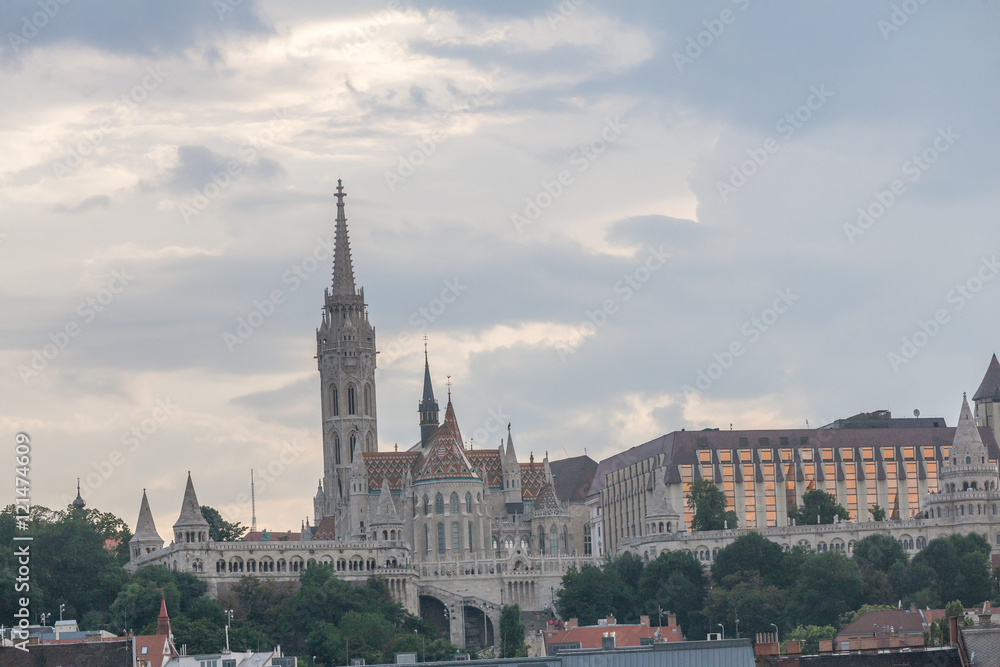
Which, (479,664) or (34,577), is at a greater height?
(34,577)

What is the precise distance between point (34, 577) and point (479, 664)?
104m

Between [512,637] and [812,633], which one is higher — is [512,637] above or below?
above

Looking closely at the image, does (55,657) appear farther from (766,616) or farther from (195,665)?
(766,616)

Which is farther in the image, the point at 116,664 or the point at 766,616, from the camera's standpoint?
the point at 766,616

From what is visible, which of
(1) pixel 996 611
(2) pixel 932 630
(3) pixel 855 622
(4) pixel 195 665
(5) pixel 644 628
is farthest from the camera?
(3) pixel 855 622

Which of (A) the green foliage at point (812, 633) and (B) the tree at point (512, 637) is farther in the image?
(B) the tree at point (512, 637)

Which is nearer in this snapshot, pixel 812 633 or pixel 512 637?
pixel 812 633

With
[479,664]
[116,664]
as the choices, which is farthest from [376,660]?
[479,664]

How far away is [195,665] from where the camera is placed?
399 feet

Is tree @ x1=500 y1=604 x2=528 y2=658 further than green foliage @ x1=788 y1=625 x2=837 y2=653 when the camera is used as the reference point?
Yes

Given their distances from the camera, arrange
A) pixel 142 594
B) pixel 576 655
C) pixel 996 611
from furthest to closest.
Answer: pixel 142 594, pixel 996 611, pixel 576 655

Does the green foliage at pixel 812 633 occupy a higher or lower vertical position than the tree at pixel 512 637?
lower

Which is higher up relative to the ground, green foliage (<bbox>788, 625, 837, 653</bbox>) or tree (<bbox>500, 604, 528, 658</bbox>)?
tree (<bbox>500, 604, 528, 658</bbox>)

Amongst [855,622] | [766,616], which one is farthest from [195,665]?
[766,616]
